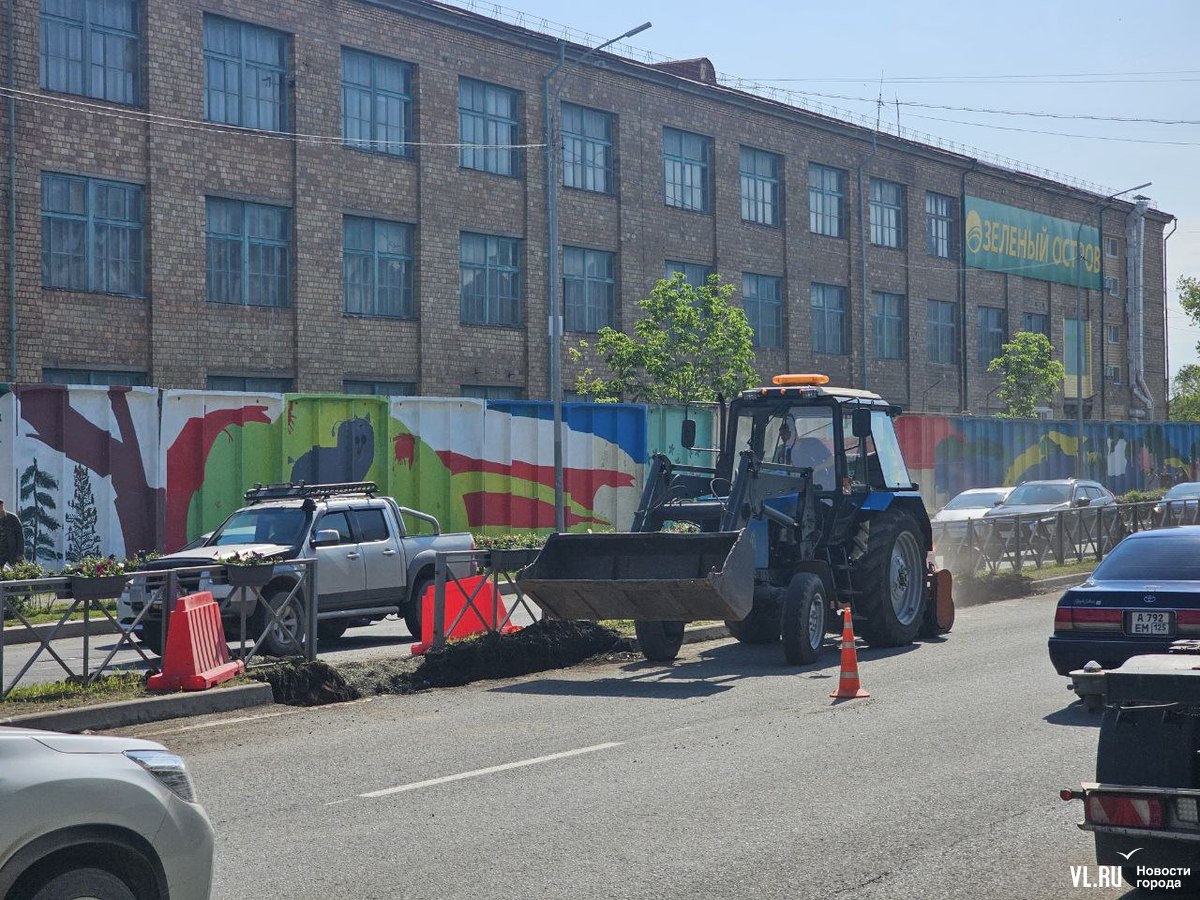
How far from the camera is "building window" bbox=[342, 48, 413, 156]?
1314 inches

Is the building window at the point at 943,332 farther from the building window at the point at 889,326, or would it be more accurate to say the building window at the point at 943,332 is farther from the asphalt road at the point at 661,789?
the asphalt road at the point at 661,789

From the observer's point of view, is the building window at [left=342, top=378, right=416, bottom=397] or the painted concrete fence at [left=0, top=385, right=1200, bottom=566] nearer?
the painted concrete fence at [left=0, top=385, right=1200, bottom=566]

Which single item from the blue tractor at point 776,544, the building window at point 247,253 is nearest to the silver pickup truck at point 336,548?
the blue tractor at point 776,544

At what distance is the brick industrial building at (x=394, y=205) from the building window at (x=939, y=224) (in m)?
0.55

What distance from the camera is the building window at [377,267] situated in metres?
33.5

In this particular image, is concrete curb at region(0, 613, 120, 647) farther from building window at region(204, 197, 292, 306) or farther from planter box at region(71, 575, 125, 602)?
building window at region(204, 197, 292, 306)

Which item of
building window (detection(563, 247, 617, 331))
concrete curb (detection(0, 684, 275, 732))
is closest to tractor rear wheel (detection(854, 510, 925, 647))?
concrete curb (detection(0, 684, 275, 732))

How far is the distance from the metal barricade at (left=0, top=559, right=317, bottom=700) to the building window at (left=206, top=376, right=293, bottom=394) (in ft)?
51.5

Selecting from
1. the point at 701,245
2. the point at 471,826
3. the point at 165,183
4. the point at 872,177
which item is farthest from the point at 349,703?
the point at 872,177

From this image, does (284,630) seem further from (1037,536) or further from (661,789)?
(1037,536)

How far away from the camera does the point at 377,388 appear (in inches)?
1344

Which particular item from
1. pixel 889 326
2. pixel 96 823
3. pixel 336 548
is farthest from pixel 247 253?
pixel 96 823

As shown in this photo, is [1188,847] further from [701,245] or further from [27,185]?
[701,245]

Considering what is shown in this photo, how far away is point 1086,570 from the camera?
1043 inches
